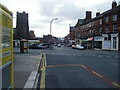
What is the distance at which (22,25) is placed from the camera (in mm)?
79312

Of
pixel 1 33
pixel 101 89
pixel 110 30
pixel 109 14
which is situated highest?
pixel 109 14

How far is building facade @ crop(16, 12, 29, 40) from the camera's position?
256ft

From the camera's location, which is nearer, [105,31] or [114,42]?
[114,42]

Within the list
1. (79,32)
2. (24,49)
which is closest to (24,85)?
(24,49)

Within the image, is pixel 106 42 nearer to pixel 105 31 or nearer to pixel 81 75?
pixel 105 31

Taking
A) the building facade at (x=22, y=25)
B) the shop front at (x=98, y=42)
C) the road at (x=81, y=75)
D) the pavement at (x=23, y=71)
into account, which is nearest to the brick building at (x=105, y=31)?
the shop front at (x=98, y=42)

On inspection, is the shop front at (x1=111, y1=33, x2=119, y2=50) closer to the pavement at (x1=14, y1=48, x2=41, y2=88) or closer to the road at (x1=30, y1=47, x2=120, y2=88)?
the road at (x1=30, y1=47, x2=120, y2=88)

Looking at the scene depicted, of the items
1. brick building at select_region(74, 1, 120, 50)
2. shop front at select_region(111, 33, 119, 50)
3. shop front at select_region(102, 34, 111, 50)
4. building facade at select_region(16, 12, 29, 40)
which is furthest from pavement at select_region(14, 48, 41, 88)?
building facade at select_region(16, 12, 29, 40)

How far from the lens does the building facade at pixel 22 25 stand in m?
78.1

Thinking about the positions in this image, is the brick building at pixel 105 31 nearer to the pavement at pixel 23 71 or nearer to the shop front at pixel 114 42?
the shop front at pixel 114 42

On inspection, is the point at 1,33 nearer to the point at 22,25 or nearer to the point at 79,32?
the point at 79,32

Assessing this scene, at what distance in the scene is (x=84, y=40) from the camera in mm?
60344

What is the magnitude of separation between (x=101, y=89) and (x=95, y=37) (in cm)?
4460


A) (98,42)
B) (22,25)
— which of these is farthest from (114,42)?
(22,25)
